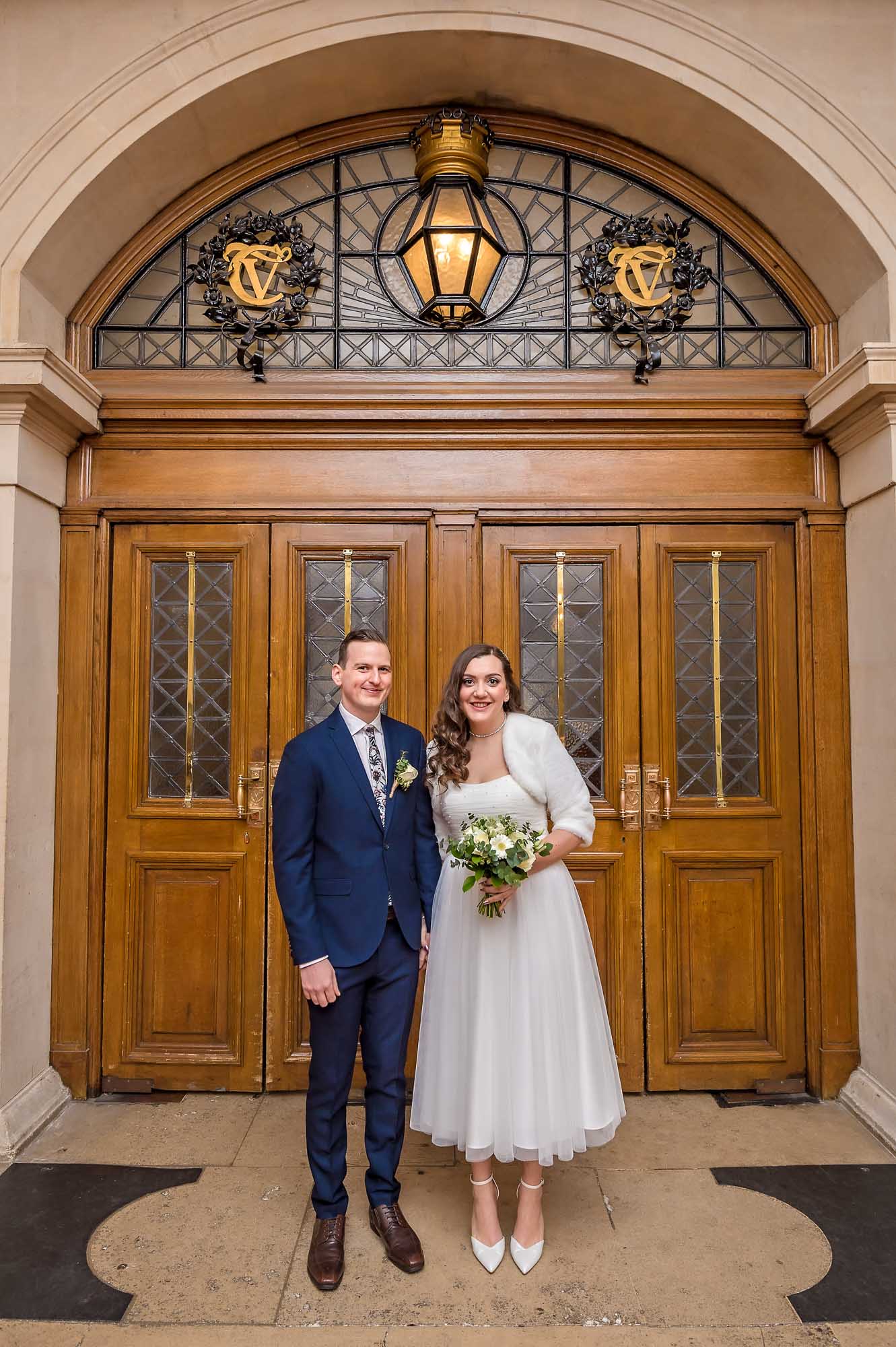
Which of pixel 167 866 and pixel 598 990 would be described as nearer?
pixel 598 990

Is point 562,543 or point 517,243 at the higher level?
point 517,243

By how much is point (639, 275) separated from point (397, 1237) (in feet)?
14.0

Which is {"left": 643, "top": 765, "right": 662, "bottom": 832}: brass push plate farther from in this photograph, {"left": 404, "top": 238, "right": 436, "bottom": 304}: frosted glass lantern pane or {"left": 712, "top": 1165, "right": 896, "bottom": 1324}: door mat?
{"left": 404, "top": 238, "right": 436, "bottom": 304}: frosted glass lantern pane

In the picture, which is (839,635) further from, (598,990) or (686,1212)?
(686,1212)

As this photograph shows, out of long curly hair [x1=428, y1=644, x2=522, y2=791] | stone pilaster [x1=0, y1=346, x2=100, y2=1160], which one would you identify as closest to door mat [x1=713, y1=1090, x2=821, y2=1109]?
long curly hair [x1=428, y1=644, x2=522, y2=791]

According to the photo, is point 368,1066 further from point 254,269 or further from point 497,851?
point 254,269

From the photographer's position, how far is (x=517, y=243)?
4.12m

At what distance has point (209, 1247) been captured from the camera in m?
2.80

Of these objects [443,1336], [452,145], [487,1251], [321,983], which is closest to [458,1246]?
[487,1251]

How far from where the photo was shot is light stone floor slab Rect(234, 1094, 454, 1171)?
3.33 meters

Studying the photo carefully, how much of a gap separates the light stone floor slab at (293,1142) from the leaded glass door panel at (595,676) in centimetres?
105

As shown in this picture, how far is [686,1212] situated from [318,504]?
3.33 meters

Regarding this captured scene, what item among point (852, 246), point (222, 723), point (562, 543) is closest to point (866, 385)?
point (852, 246)

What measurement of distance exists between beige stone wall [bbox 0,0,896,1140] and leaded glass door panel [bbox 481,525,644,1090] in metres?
1.09
